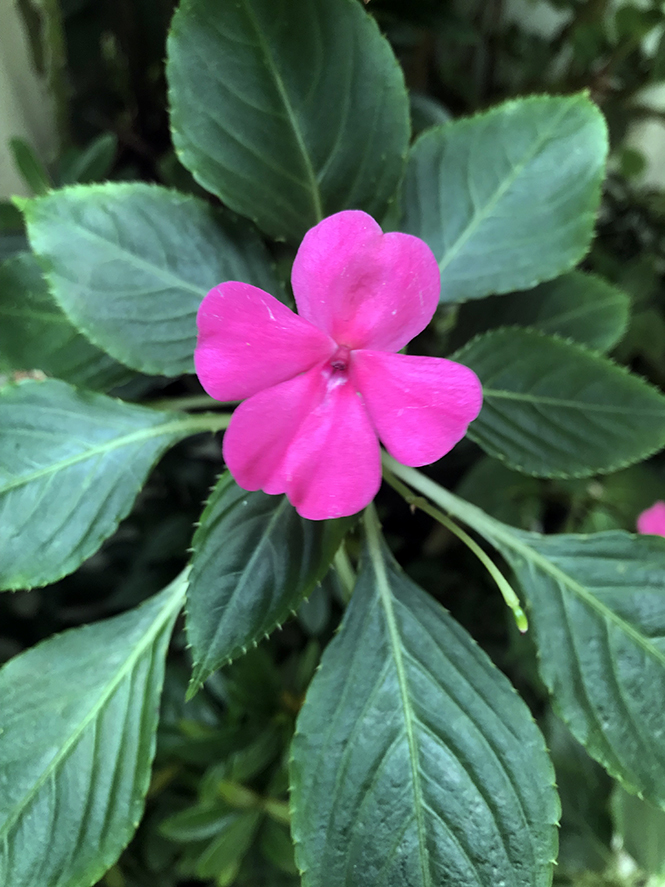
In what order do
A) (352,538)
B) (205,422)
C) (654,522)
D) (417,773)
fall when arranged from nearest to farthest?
(417,773) → (205,422) → (654,522) → (352,538)

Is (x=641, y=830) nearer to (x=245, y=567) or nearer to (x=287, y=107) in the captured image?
(x=245, y=567)

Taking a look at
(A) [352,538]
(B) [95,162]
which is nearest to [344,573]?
(A) [352,538]

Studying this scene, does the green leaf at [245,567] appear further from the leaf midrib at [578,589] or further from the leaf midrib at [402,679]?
the leaf midrib at [578,589]

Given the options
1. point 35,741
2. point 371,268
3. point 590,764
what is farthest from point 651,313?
point 35,741

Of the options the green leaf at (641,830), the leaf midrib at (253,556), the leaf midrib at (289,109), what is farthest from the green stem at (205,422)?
the green leaf at (641,830)

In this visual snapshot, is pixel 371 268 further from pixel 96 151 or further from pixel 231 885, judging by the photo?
pixel 231 885

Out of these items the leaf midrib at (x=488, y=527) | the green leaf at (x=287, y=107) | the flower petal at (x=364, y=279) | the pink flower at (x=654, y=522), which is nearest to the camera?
the flower petal at (x=364, y=279)

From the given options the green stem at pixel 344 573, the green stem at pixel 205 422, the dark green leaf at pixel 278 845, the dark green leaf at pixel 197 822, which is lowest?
the dark green leaf at pixel 278 845
